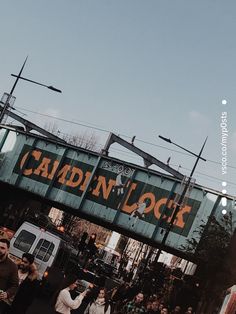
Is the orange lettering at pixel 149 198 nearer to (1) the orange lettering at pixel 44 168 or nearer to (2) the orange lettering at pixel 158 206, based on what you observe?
(2) the orange lettering at pixel 158 206

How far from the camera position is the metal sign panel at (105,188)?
27250 mm

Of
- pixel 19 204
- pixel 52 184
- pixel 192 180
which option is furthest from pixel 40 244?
pixel 19 204

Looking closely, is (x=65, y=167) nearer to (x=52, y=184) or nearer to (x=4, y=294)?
(x=52, y=184)

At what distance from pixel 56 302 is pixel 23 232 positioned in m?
7.59

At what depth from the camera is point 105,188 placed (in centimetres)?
2973

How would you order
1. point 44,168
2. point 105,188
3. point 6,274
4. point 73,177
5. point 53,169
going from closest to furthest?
point 6,274, point 105,188, point 73,177, point 53,169, point 44,168

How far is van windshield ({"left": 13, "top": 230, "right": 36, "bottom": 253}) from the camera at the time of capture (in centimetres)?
1659

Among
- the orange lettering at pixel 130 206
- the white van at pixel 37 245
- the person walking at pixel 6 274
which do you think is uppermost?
the orange lettering at pixel 130 206

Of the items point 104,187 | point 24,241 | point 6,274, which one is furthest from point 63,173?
point 6,274

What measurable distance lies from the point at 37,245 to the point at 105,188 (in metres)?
13.3

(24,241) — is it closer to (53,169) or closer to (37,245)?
(37,245)

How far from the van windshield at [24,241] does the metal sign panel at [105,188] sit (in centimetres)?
1187

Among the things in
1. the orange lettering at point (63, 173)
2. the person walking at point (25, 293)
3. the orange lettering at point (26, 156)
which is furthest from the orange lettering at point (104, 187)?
the person walking at point (25, 293)

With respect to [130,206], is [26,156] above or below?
above
